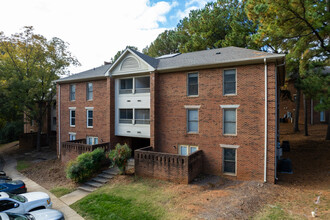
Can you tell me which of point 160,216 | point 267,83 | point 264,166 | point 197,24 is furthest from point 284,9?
point 197,24

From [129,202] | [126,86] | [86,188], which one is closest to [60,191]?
[86,188]

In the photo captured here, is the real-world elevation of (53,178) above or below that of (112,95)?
below

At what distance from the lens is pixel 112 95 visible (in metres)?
18.8

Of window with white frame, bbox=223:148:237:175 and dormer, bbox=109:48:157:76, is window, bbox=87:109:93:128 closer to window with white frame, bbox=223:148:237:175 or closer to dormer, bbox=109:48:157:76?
dormer, bbox=109:48:157:76

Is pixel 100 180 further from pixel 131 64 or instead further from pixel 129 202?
pixel 131 64

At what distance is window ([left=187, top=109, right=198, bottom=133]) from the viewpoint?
1516 centimetres

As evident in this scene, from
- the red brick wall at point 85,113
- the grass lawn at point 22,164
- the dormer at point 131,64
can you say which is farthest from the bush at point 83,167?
the grass lawn at point 22,164

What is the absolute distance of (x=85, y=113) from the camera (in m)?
20.9

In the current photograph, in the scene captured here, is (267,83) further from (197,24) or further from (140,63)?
(197,24)

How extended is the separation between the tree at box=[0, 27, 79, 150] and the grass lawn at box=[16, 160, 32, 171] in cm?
499

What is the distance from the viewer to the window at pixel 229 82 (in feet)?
45.4

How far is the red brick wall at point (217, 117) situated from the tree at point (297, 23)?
3.47 m

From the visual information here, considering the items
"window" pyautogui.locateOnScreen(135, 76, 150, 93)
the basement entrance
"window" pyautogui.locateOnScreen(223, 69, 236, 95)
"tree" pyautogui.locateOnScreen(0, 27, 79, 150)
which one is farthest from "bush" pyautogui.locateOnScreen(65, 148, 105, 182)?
"tree" pyautogui.locateOnScreen(0, 27, 79, 150)

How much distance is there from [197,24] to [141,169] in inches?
889
